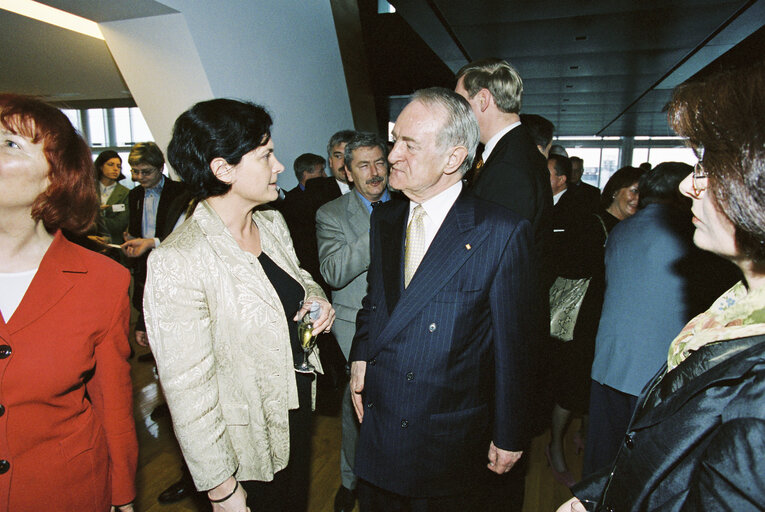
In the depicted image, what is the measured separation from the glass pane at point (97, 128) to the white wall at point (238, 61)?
11.4 m

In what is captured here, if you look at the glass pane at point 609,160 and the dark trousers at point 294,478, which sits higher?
the glass pane at point 609,160

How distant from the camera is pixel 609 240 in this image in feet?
6.63

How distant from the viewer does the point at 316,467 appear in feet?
8.61

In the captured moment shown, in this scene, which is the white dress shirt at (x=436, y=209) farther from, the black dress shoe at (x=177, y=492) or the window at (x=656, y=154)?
the window at (x=656, y=154)

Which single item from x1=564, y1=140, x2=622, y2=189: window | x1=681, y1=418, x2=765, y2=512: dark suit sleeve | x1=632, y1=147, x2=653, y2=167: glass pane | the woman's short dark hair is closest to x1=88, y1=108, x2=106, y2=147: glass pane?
the woman's short dark hair

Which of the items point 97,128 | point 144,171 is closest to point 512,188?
point 144,171

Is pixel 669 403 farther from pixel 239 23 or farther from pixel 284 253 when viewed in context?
pixel 239 23

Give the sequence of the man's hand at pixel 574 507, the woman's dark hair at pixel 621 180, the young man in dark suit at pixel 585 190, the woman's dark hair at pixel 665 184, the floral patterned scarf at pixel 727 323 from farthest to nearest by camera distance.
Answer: the young man in dark suit at pixel 585 190
the woman's dark hair at pixel 621 180
the woman's dark hair at pixel 665 184
the man's hand at pixel 574 507
the floral patterned scarf at pixel 727 323

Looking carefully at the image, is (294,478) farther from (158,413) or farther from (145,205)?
(145,205)

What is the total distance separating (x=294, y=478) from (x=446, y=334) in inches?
36.5

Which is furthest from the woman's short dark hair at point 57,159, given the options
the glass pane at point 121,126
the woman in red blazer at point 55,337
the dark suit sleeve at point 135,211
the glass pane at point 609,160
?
the glass pane at point 609,160

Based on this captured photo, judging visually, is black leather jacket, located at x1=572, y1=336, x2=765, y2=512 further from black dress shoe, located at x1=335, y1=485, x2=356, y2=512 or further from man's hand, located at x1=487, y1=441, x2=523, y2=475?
black dress shoe, located at x1=335, y1=485, x2=356, y2=512

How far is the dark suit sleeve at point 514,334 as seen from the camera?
1.30m

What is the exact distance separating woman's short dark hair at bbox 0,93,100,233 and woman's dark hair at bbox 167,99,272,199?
27 centimetres
